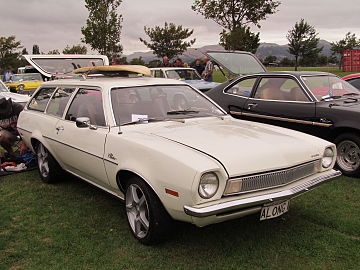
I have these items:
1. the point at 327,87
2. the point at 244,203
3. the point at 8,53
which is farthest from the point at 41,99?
the point at 8,53

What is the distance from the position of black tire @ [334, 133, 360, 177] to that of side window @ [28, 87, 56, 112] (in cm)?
426

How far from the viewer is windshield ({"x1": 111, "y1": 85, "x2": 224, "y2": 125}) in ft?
12.9

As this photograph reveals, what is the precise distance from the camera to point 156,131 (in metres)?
3.57

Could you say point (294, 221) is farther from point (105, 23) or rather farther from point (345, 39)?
point (345, 39)

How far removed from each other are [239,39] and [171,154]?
24841 millimetres

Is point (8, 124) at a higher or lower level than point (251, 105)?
lower

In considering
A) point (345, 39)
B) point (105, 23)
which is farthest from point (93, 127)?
point (345, 39)

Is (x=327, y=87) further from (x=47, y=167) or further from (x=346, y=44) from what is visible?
(x=346, y=44)

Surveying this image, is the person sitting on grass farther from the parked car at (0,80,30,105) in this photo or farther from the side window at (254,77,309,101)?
the side window at (254,77,309,101)

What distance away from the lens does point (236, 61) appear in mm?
8398

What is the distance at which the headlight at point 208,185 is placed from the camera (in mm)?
2760

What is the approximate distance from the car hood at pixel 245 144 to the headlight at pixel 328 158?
0.12m

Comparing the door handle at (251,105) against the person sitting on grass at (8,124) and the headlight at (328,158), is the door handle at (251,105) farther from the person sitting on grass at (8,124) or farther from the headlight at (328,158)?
the person sitting on grass at (8,124)

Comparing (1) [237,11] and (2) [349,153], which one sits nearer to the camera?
(2) [349,153]
